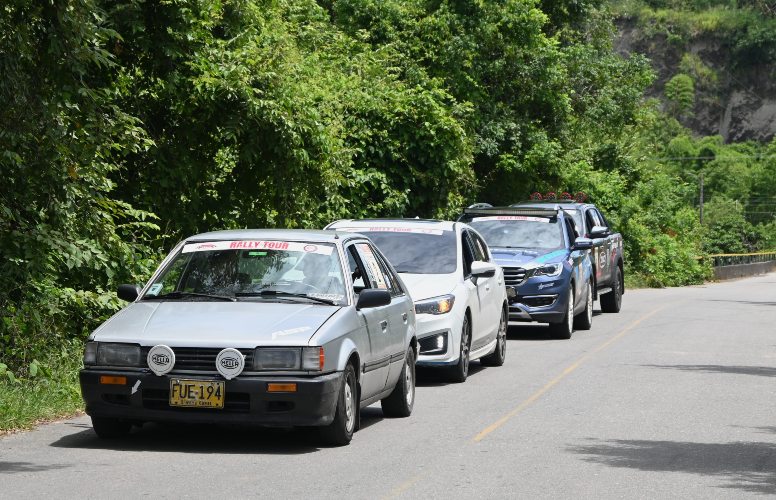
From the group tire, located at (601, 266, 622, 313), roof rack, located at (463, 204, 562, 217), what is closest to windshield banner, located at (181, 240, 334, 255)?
roof rack, located at (463, 204, 562, 217)

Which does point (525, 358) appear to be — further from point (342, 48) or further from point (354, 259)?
point (342, 48)

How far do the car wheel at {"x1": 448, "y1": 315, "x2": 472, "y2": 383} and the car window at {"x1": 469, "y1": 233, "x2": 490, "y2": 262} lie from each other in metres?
1.63

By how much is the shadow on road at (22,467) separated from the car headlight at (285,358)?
57.0 inches

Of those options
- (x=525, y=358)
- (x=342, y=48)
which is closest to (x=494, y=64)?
(x=342, y=48)

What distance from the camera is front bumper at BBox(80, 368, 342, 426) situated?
30.5ft

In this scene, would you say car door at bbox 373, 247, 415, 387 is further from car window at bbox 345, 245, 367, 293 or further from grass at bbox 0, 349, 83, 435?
grass at bbox 0, 349, 83, 435

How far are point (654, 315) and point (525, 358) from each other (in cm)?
973

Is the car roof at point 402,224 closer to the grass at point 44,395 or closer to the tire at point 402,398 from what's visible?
the grass at point 44,395

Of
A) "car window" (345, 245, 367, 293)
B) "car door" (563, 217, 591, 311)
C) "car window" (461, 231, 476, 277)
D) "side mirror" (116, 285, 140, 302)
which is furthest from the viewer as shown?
"car door" (563, 217, 591, 311)

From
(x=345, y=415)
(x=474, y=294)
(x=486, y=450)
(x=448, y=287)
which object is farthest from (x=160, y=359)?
(x=474, y=294)

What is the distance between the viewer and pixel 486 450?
9898mm

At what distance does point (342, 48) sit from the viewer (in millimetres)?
29547

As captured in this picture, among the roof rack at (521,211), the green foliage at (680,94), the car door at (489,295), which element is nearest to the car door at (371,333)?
the car door at (489,295)

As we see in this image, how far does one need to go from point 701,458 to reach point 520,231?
40.6ft
